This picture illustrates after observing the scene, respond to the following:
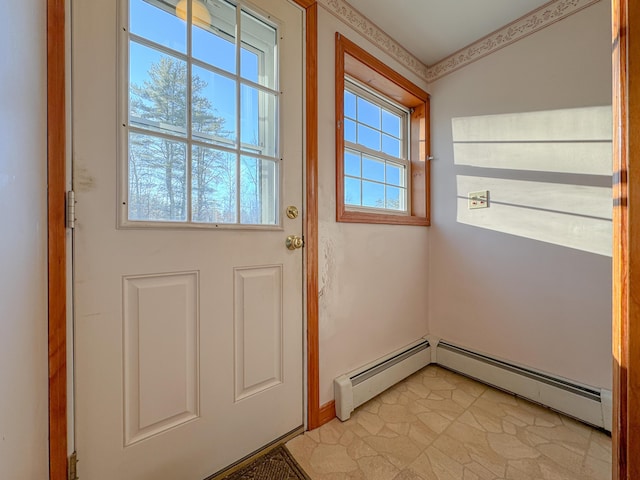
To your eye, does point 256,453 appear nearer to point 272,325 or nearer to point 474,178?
point 272,325

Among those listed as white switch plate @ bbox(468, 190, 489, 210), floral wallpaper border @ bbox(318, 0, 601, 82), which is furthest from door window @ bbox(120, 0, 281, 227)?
white switch plate @ bbox(468, 190, 489, 210)

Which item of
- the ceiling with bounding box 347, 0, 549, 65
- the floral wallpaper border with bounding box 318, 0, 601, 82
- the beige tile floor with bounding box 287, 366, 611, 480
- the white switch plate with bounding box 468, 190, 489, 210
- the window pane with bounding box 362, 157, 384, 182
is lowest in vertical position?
the beige tile floor with bounding box 287, 366, 611, 480

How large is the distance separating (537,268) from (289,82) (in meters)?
1.71

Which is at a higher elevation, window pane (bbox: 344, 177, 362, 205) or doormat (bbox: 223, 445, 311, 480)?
window pane (bbox: 344, 177, 362, 205)

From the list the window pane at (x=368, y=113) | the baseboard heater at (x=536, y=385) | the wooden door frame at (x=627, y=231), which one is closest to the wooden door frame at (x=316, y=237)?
the wooden door frame at (x=627, y=231)

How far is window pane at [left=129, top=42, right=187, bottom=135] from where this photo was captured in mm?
907

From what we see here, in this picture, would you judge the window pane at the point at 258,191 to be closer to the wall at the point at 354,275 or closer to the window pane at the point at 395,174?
the wall at the point at 354,275

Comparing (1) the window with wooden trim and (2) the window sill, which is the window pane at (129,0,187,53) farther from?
(2) the window sill

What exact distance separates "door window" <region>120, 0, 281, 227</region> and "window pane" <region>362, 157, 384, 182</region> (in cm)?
80

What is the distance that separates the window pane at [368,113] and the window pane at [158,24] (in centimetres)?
115

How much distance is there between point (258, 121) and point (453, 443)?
1.72 m

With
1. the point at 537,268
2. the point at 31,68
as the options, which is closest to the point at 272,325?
the point at 31,68

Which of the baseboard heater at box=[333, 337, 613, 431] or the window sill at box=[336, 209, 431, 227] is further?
the window sill at box=[336, 209, 431, 227]

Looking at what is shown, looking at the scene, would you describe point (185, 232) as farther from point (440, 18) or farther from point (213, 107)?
point (440, 18)
